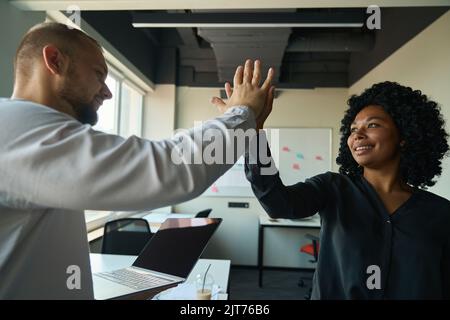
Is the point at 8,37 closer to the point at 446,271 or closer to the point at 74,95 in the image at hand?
the point at 74,95

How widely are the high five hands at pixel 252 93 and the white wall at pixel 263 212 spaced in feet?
13.6

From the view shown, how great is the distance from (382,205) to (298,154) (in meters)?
3.81

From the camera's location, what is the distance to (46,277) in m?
0.70

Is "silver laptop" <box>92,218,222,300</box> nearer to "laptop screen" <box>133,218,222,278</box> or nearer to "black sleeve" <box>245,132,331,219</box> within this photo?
"laptop screen" <box>133,218,222,278</box>

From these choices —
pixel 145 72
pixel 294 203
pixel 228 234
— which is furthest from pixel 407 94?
pixel 228 234

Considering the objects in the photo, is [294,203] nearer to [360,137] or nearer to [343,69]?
[360,137]

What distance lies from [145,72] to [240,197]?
2418mm

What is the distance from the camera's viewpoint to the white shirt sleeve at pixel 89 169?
51 cm

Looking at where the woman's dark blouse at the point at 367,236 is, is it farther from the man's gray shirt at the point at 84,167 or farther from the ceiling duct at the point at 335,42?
the ceiling duct at the point at 335,42

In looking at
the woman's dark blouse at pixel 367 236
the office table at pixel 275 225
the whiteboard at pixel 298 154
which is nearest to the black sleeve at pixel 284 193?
the woman's dark blouse at pixel 367 236

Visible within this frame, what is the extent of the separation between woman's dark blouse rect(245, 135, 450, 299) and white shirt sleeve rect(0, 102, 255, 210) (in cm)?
50

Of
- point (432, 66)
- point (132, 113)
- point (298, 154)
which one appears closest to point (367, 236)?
point (432, 66)

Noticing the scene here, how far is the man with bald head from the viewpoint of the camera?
52 centimetres

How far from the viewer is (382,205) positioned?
108 centimetres
